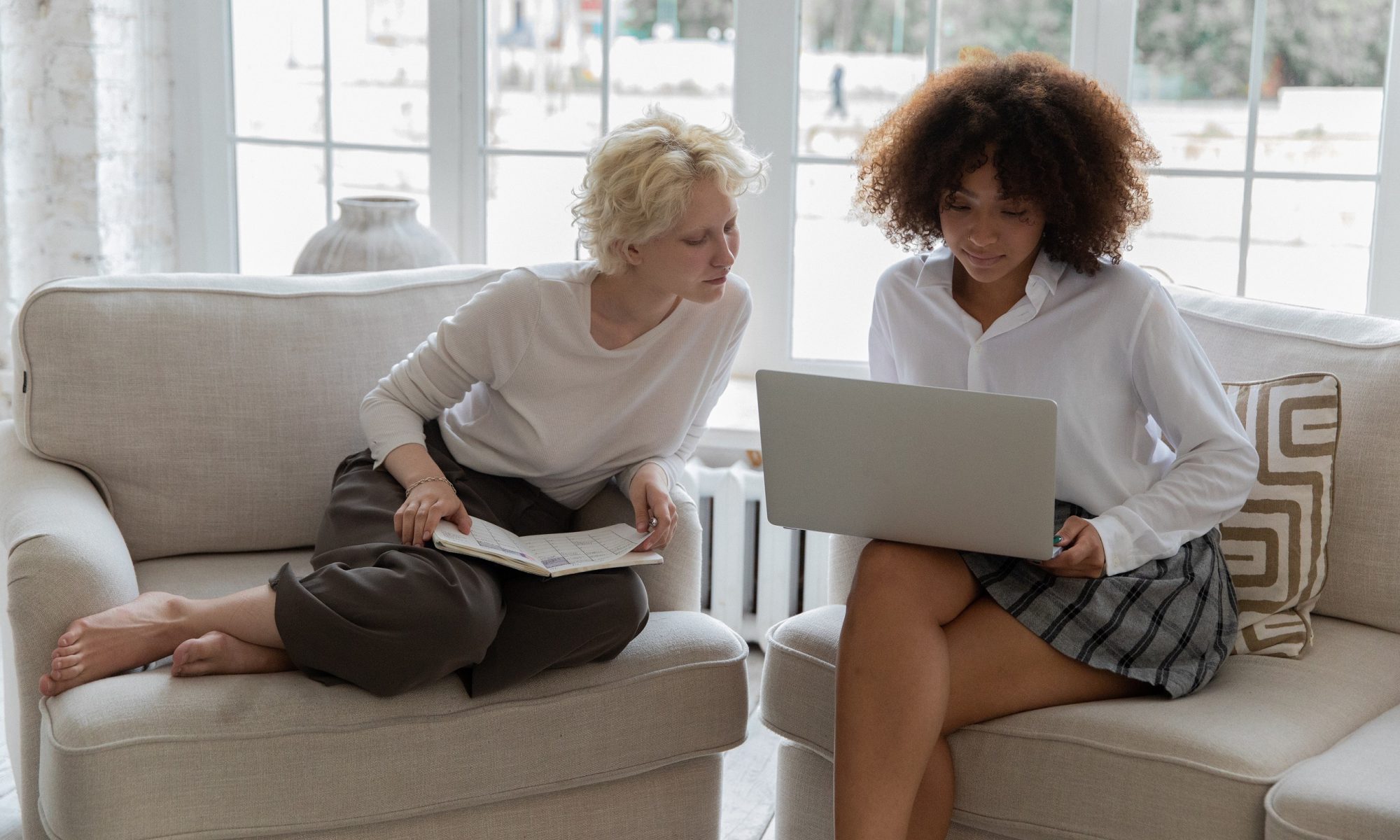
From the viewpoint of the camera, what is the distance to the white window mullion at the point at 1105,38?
273 centimetres

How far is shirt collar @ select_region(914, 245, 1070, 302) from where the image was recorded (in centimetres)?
177

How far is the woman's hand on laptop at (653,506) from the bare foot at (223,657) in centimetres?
50

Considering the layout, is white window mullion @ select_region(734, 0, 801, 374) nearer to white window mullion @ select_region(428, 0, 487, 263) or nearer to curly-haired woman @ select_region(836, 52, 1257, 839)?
white window mullion @ select_region(428, 0, 487, 263)

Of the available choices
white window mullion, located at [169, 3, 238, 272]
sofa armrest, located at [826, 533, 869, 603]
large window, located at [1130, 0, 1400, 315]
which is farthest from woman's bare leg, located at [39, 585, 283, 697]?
large window, located at [1130, 0, 1400, 315]

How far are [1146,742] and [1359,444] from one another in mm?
663

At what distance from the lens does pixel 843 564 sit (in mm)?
1940

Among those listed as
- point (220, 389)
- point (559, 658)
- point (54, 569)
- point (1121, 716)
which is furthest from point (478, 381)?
point (1121, 716)

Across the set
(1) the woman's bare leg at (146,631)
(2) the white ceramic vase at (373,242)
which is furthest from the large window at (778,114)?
(1) the woman's bare leg at (146,631)

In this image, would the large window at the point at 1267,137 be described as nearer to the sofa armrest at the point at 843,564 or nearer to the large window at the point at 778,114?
the large window at the point at 778,114

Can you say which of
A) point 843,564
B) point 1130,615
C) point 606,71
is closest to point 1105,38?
point 606,71

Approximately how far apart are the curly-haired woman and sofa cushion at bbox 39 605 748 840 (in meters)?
0.27

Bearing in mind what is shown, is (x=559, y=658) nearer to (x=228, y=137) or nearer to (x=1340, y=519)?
(x=1340, y=519)

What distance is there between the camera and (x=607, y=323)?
198 centimetres

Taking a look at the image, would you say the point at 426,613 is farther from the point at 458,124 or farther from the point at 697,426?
the point at 458,124
